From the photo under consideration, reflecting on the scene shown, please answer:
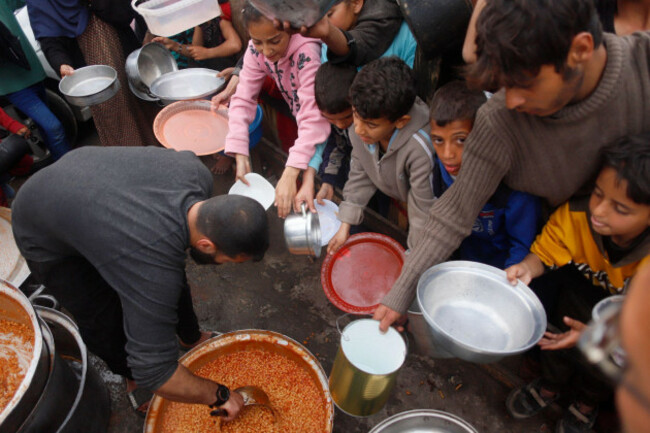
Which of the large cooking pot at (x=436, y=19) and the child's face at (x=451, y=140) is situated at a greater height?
the large cooking pot at (x=436, y=19)

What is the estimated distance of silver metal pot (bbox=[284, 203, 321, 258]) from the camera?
7.59ft

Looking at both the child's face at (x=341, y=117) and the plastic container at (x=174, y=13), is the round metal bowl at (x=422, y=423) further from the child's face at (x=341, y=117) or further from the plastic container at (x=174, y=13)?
the plastic container at (x=174, y=13)

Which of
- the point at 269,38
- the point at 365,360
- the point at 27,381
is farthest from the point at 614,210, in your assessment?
the point at 27,381

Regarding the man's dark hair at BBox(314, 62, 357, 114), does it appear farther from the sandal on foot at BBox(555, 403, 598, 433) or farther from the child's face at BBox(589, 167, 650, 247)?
the sandal on foot at BBox(555, 403, 598, 433)

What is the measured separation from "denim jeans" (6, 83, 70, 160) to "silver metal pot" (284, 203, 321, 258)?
141 inches

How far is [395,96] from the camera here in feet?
6.70

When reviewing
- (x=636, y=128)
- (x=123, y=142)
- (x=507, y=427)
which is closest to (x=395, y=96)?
(x=636, y=128)

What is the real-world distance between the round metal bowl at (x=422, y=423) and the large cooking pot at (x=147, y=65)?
361cm

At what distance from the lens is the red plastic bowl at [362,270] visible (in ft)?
8.66

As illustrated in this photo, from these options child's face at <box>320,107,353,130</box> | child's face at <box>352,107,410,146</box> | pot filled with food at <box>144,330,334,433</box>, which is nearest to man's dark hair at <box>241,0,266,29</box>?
child's face at <box>320,107,353,130</box>

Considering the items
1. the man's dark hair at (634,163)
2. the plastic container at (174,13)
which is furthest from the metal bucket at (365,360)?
the plastic container at (174,13)

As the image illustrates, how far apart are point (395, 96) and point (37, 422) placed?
2.59 metres

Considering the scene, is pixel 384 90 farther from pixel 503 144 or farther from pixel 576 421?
pixel 576 421

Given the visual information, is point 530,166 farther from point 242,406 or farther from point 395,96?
point 242,406
